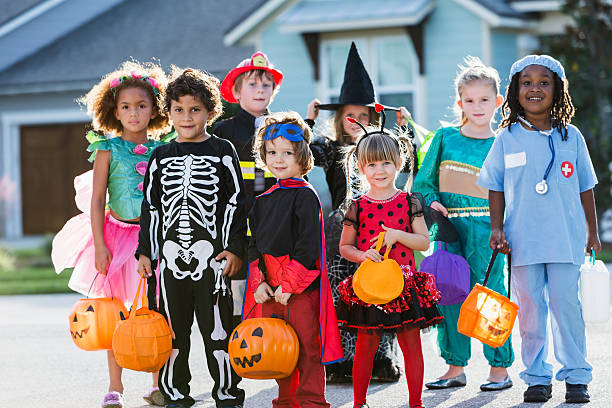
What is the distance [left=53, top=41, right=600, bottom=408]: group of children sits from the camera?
4996 mm

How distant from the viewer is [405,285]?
5051 mm

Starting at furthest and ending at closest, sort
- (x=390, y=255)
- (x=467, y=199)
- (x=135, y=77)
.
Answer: (x=467, y=199) → (x=135, y=77) → (x=390, y=255)

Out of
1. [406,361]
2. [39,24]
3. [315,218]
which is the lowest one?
[406,361]

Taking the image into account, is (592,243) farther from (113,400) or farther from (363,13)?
(363,13)

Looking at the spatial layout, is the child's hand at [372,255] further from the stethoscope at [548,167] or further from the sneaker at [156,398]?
the sneaker at [156,398]

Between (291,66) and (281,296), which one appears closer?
(281,296)

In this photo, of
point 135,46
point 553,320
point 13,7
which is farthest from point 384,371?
point 13,7

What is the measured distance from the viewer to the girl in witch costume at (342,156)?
19.9 ft

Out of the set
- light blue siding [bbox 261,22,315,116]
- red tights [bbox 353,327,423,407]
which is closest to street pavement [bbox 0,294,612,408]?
red tights [bbox 353,327,423,407]

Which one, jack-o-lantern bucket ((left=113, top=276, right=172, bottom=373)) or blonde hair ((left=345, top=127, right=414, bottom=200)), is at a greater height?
blonde hair ((left=345, top=127, right=414, bottom=200))

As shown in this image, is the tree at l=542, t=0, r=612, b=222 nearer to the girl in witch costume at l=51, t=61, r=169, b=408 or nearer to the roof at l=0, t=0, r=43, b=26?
the girl in witch costume at l=51, t=61, r=169, b=408

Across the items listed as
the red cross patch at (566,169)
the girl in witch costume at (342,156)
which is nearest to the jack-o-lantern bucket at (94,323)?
the girl in witch costume at (342,156)

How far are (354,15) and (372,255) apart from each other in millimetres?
12258

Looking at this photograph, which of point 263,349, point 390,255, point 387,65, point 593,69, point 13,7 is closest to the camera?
point 263,349
